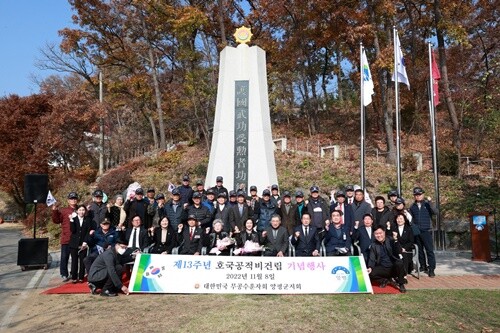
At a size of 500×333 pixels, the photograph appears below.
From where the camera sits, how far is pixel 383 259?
6961mm

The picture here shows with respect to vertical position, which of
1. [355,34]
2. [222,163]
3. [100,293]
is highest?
[355,34]

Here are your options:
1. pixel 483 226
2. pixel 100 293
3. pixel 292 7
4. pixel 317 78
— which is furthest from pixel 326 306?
pixel 317 78

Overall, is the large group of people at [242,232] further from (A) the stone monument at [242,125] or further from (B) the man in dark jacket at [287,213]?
(A) the stone monument at [242,125]

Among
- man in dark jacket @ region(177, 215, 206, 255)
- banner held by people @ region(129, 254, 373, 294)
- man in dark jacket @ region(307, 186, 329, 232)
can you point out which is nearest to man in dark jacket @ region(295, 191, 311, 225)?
man in dark jacket @ region(307, 186, 329, 232)

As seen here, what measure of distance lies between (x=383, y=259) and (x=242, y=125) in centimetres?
632

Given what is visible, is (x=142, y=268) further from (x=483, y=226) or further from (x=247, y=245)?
(x=483, y=226)

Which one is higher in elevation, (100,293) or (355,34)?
(355,34)

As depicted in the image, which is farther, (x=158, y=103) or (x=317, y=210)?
(x=158, y=103)

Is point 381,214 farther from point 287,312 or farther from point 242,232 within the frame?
point 287,312

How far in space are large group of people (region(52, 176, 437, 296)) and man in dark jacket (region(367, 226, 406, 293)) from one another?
0.05 feet

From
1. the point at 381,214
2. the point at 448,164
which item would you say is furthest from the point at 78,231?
the point at 448,164

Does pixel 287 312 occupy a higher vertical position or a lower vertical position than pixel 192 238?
lower

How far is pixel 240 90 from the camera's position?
12.3 m

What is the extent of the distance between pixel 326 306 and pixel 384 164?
48.9 ft
